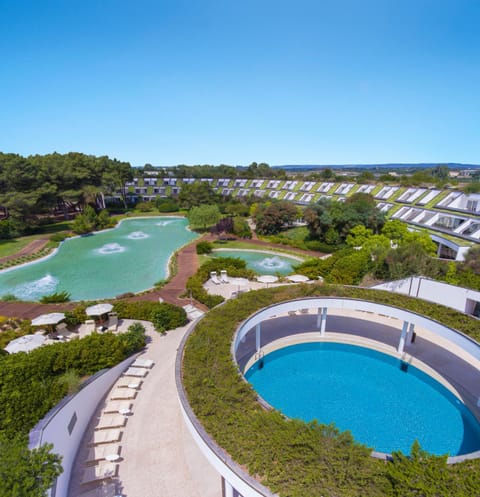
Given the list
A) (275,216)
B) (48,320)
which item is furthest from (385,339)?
(275,216)

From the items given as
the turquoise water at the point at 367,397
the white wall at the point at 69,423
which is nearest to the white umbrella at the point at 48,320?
the white wall at the point at 69,423

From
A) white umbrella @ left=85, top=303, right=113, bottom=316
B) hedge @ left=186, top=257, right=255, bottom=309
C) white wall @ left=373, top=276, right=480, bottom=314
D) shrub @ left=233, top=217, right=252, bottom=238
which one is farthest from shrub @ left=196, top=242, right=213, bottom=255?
white wall @ left=373, top=276, right=480, bottom=314

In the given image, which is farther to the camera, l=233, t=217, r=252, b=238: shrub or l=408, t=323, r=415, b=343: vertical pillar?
l=233, t=217, r=252, b=238: shrub

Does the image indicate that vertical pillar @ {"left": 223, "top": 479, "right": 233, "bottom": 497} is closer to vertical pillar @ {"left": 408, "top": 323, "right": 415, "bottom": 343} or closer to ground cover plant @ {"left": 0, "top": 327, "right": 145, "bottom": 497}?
ground cover plant @ {"left": 0, "top": 327, "right": 145, "bottom": 497}

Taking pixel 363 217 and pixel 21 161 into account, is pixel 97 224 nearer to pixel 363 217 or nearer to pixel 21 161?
pixel 21 161

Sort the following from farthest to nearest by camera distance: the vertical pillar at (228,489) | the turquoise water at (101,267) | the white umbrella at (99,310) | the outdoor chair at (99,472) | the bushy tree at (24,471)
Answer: the turquoise water at (101,267) → the white umbrella at (99,310) → the outdoor chair at (99,472) → the vertical pillar at (228,489) → the bushy tree at (24,471)

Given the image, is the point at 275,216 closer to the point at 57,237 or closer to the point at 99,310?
the point at 99,310

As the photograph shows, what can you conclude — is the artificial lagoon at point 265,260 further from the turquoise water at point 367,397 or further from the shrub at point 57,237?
the shrub at point 57,237
